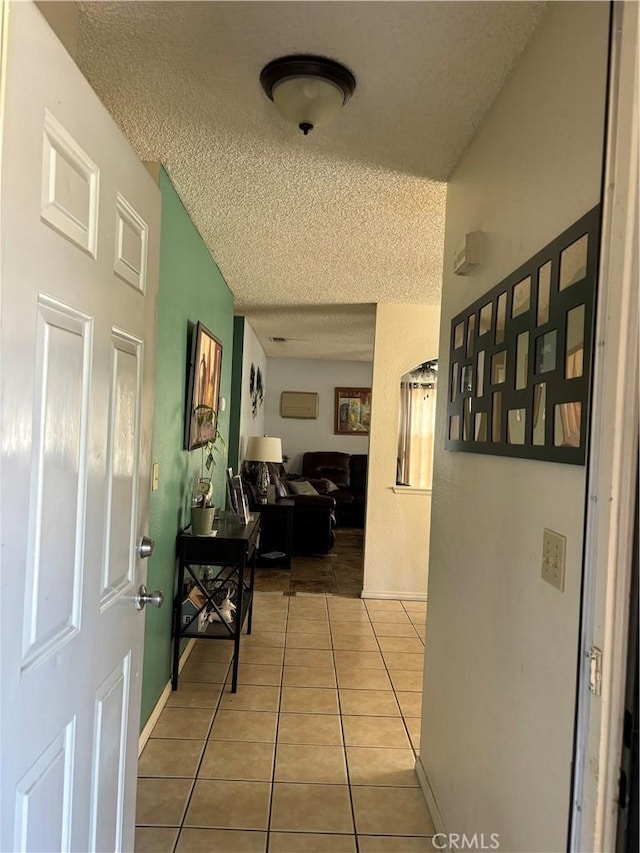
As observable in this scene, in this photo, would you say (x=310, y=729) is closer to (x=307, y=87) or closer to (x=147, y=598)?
(x=147, y=598)

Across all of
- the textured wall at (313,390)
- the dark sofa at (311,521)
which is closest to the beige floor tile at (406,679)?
the dark sofa at (311,521)

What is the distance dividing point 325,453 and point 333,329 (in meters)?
2.73

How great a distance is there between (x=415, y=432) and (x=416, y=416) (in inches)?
6.2

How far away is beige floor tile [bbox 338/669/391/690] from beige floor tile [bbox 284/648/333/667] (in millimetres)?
159

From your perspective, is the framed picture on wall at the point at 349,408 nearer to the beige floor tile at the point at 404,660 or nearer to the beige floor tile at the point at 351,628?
the beige floor tile at the point at 351,628

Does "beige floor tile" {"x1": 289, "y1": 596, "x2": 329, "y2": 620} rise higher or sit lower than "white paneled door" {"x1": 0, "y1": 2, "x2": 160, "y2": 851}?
lower

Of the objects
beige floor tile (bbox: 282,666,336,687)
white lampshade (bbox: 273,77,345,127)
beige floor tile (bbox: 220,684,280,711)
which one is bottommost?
beige floor tile (bbox: 282,666,336,687)

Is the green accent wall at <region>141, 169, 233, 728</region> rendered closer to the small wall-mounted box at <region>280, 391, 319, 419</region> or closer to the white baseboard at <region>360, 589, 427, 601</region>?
the white baseboard at <region>360, 589, 427, 601</region>

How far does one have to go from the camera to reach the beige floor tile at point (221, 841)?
183 cm

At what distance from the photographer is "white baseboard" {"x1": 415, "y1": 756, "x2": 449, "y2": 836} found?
1.92 m

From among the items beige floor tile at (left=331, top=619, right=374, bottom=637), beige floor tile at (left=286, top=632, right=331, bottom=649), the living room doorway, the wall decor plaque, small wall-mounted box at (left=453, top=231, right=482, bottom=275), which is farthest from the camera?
the living room doorway

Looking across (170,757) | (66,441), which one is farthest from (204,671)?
(66,441)

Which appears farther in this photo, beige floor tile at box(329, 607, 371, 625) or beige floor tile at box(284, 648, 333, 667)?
beige floor tile at box(329, 607, 371, 625)

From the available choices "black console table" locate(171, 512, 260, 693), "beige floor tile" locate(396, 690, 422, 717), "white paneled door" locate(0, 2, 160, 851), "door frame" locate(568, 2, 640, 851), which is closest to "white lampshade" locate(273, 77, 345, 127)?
"white paneled door" locate(0, 2, 160, 851)
